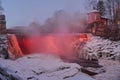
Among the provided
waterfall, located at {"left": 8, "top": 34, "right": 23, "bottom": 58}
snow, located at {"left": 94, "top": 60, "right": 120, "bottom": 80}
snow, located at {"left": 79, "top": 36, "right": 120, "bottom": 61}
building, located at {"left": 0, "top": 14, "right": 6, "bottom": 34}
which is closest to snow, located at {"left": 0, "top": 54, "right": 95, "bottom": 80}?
snow, located at {"left": 94, "top": 60, "right": 120, "bottom": 80}

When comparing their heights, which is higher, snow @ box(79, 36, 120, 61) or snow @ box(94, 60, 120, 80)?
snow @ box(79, 36, 120, 61)

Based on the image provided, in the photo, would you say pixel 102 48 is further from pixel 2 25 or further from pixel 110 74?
pixel 2 25

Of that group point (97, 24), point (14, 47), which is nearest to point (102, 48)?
point (97, 24)

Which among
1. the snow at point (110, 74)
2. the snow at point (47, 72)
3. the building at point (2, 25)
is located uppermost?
the building at point (2, 25)

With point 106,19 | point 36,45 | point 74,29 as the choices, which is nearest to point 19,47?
point 36,45

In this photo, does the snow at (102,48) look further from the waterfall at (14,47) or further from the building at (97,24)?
the waterfall at (14,47)

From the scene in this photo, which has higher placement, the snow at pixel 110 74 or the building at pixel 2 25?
the building at pixel 2 25

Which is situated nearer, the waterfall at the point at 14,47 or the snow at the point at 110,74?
the snow at the point at 110,74

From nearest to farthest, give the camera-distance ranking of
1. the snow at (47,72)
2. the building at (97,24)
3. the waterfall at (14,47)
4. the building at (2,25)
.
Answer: the snow at (47,72) → the waterfall at (14,47) → the building at (2,25) → the building at (97,24)

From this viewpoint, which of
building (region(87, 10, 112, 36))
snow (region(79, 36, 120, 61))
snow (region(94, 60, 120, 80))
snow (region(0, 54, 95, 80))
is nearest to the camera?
snow (region(0, 54, 95, 80))

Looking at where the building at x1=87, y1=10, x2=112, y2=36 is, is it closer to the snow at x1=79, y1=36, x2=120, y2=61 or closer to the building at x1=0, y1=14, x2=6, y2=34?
the snow at x1=79, y1=36, x2=120, y2=61

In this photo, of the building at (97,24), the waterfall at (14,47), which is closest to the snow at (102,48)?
the building at (97,24)

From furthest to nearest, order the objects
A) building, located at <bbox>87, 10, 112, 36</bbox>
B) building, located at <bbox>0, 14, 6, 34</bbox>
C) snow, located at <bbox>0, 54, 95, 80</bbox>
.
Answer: building, located at <bbox>87, 10, 112, 36</bbox> → building, located at <bbox>0, 14, 6, 34</bbox> → snow, located at <bbox>0, 54, 95, 80</bbox>

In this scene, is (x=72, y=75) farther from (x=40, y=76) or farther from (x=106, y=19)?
(x=106, y=19)
